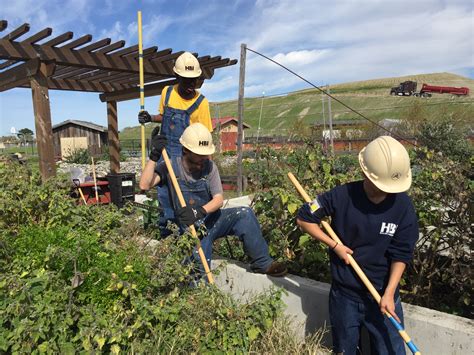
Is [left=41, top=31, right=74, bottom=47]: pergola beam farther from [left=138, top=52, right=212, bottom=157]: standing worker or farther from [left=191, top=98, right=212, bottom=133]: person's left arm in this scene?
[left=191, top=98, right=212, bottom=133]: person's left arm

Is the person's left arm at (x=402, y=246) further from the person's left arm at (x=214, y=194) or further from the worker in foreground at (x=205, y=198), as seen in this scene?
the person's left arm at (x=214, y=194)

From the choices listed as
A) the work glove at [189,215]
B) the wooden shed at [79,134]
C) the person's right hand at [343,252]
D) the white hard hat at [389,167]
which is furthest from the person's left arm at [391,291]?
the wooden shed at [79,134]

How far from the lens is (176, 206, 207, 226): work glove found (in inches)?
116

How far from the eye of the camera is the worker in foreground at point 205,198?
3041 mm

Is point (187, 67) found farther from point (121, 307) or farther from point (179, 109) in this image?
point (121, 307)

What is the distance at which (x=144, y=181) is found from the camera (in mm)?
3252

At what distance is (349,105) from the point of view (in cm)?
4116

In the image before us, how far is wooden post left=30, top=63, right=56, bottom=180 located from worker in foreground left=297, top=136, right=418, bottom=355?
4.78m

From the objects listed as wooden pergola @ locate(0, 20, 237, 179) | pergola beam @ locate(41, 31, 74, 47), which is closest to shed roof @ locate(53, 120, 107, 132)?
wooden pergola @ locate(0, 20, 237, 179)

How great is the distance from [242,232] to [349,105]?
40.6m

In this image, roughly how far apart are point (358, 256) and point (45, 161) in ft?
16.9

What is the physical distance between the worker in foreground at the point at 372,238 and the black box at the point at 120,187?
191 inches

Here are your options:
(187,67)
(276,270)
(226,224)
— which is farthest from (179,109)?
(276,270)

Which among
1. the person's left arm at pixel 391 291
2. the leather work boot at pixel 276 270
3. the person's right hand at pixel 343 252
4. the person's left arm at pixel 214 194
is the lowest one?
the leather work boot at pixel 276 270
